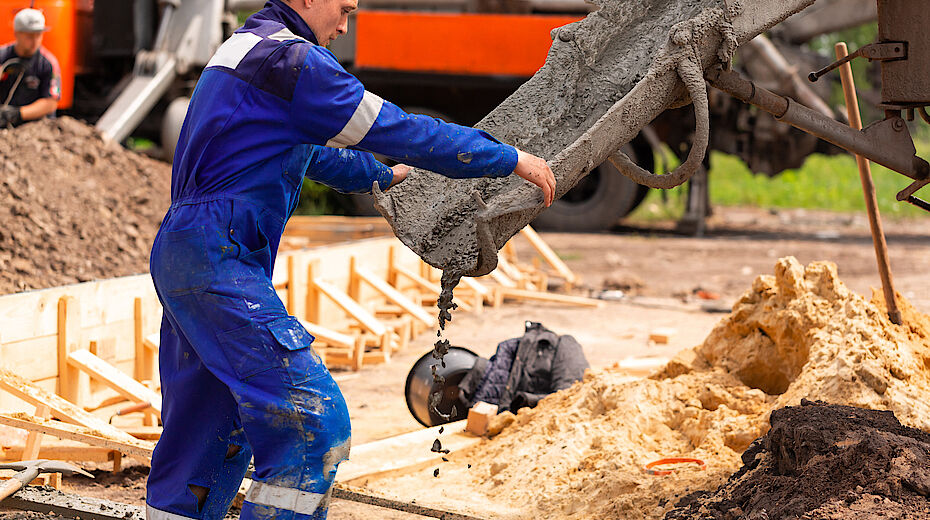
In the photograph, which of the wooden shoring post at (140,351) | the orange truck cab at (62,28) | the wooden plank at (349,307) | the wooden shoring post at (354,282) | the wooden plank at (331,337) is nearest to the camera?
the wooden shoring post at (140,351)

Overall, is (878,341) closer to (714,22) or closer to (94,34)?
(714,22)

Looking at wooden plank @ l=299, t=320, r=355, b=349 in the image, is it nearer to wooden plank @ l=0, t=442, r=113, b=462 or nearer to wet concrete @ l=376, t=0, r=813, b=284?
wooden plank @ l=0, t=442, r=113, b=462

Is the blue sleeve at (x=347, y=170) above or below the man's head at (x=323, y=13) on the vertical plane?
below

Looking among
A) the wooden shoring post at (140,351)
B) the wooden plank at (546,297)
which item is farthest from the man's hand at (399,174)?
the wooden plank at (546,297)

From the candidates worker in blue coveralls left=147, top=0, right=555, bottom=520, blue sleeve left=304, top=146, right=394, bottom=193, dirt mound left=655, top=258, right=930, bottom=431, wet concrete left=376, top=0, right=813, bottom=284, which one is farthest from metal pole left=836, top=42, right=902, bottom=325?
worker in blue coveralls left=147, top=0, right=555, bottom=520

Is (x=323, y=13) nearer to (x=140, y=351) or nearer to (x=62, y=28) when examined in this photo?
(x=140, y=351)

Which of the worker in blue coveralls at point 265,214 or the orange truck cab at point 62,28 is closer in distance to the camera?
the worker in blue coveralls at point 265,214

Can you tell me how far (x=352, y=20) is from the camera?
12.6m

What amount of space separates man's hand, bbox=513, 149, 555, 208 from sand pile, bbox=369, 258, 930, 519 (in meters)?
1.41

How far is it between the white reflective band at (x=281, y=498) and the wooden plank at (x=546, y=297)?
20.2 ft

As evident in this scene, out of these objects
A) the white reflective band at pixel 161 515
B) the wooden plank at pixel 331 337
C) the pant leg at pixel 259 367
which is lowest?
the wooden plank at pixel 331 337

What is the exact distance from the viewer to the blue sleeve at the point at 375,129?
2516 millimetres

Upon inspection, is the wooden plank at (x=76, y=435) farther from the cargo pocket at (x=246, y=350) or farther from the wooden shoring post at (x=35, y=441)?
the cargo pocket at (x=246, y=350)

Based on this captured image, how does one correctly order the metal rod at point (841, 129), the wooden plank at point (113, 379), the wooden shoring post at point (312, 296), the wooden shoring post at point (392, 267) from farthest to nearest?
the wooden shoring post at point (392, 267)
the wooden shoring post at point (312, 296)
the wooden plank at point (113, 379)
the metal rod at point (841, 129)
